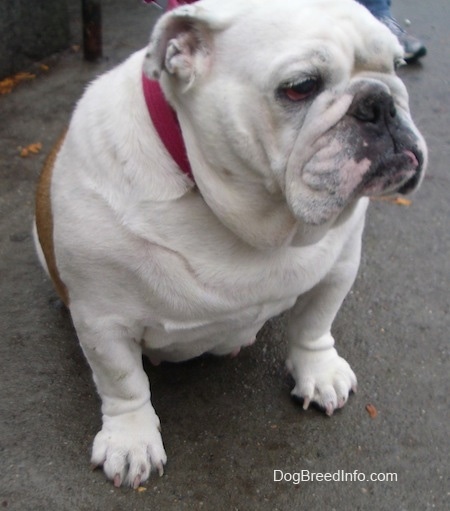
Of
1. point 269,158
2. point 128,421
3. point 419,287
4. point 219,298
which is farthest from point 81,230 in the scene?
point 419,287

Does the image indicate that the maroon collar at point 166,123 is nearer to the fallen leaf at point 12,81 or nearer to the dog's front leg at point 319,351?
the dog's front leg at point 319,351

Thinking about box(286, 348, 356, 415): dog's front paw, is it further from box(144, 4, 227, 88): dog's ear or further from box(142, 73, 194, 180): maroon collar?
box(144, 4, 227, 88): dog's ear

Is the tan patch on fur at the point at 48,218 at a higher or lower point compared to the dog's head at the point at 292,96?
lower

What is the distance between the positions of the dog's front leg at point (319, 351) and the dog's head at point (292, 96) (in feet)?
2.19

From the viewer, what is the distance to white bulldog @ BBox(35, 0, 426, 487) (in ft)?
5.16

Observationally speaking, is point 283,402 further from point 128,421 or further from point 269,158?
point 269,158

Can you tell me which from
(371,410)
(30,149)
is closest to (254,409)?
(371,410)

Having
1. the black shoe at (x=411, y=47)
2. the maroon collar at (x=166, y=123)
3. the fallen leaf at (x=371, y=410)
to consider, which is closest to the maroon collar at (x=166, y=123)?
the maroon collar at (x=166, y=123)

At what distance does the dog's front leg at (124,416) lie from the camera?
209 cm

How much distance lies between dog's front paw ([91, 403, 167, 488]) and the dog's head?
0.89m

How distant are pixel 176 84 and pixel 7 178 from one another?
192 centimetres

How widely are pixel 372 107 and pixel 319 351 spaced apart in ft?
3.44

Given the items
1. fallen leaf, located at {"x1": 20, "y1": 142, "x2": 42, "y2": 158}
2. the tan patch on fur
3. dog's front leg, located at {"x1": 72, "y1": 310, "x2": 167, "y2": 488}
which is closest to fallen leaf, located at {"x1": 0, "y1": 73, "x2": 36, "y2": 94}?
fallen leaf, located at {"x1": 20, "y1": 142, "x2": 42, "y2": 158}

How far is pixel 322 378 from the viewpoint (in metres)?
2.43
